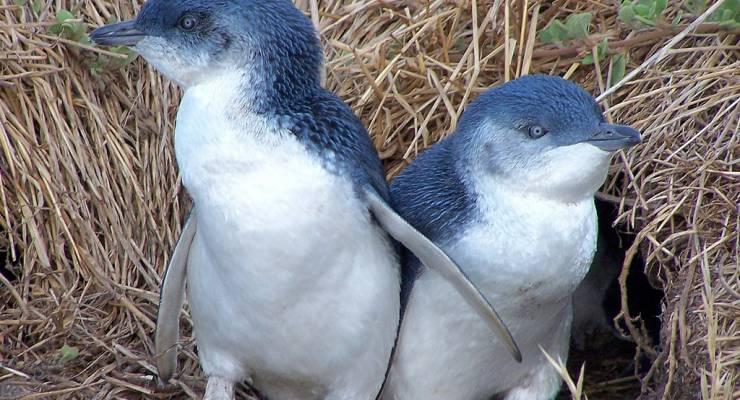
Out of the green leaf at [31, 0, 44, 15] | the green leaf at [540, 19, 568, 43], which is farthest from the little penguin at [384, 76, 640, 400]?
the green leaf at [31, 0, 44, 15]

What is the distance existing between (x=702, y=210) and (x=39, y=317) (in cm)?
219

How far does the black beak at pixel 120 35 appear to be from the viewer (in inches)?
134

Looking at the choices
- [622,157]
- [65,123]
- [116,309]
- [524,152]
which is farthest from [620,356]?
[65,123]

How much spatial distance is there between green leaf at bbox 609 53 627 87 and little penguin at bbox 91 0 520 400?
110cm

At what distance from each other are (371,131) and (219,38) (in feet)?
4.28

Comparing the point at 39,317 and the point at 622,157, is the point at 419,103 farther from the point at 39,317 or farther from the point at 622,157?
the point at 39,317

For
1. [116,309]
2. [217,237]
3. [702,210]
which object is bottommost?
[116,309]

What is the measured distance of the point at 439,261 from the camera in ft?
11.1

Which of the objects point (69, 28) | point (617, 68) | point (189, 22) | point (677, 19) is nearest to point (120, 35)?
point (189, 22)

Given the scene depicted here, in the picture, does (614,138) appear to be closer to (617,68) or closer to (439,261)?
(439,261)

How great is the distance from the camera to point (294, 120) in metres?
3.27

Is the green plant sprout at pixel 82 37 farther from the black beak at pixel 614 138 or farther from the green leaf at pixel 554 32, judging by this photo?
the black beak at pixel 614 138

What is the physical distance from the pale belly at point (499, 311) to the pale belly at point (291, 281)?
0.11 m

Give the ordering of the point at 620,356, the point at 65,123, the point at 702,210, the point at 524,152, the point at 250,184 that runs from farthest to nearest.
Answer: the point at 620,356 → the point at 65,123 → the point at 702,210 → the point at 524,152 → the point at 250,184
